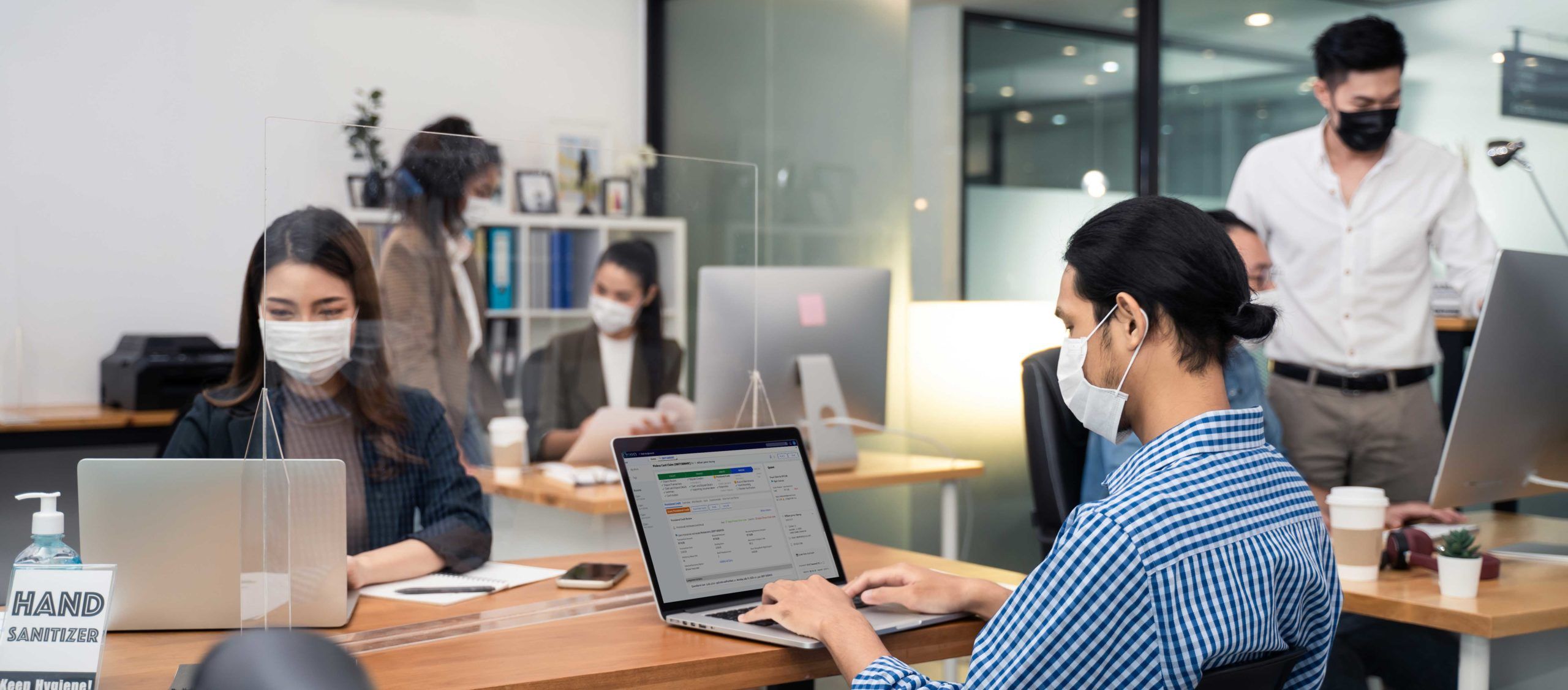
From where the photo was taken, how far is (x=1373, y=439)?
2.93m

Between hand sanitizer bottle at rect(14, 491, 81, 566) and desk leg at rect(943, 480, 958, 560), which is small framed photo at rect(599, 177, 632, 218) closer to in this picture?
hand sanitizer bottle at rect(14, 491, 81, 566)

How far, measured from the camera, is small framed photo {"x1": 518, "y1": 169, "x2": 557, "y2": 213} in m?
2.01

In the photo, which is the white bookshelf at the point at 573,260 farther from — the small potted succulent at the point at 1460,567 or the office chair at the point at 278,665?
the office chair at the point at 278,665

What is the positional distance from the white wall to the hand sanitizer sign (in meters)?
2.69

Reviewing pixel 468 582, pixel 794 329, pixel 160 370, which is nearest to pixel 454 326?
pixel 468 582

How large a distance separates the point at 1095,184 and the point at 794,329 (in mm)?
1493

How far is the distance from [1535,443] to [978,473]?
1651mm

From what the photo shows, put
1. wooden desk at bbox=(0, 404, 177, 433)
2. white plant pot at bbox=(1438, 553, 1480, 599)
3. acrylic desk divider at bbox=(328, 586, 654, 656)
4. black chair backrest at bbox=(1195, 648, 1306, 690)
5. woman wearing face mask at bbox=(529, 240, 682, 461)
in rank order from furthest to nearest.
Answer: wooden desk at bbox=(0, 404, 177, 433)
woman wearing face mask at bbox=(529, 240, 682, 461)
white plant pot at bbox=(1438, 553, 1480, 599)
acrylic desk divider at bbox=(328, 586, 654, 656)
black chair backrest at bbox=(1195, 648, 1306, 690)

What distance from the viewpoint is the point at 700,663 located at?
1418 mm

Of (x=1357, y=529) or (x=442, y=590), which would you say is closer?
(x=442, y=590)

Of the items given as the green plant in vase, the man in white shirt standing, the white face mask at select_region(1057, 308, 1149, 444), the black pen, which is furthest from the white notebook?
the man in white shirt standing

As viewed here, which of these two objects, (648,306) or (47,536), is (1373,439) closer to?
(648,306)

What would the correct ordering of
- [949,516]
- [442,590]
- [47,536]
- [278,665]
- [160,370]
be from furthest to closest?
[160,370], [949,516], [442,590], [47,536], [278,665]

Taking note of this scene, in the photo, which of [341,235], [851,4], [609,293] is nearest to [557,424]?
[609,293]
